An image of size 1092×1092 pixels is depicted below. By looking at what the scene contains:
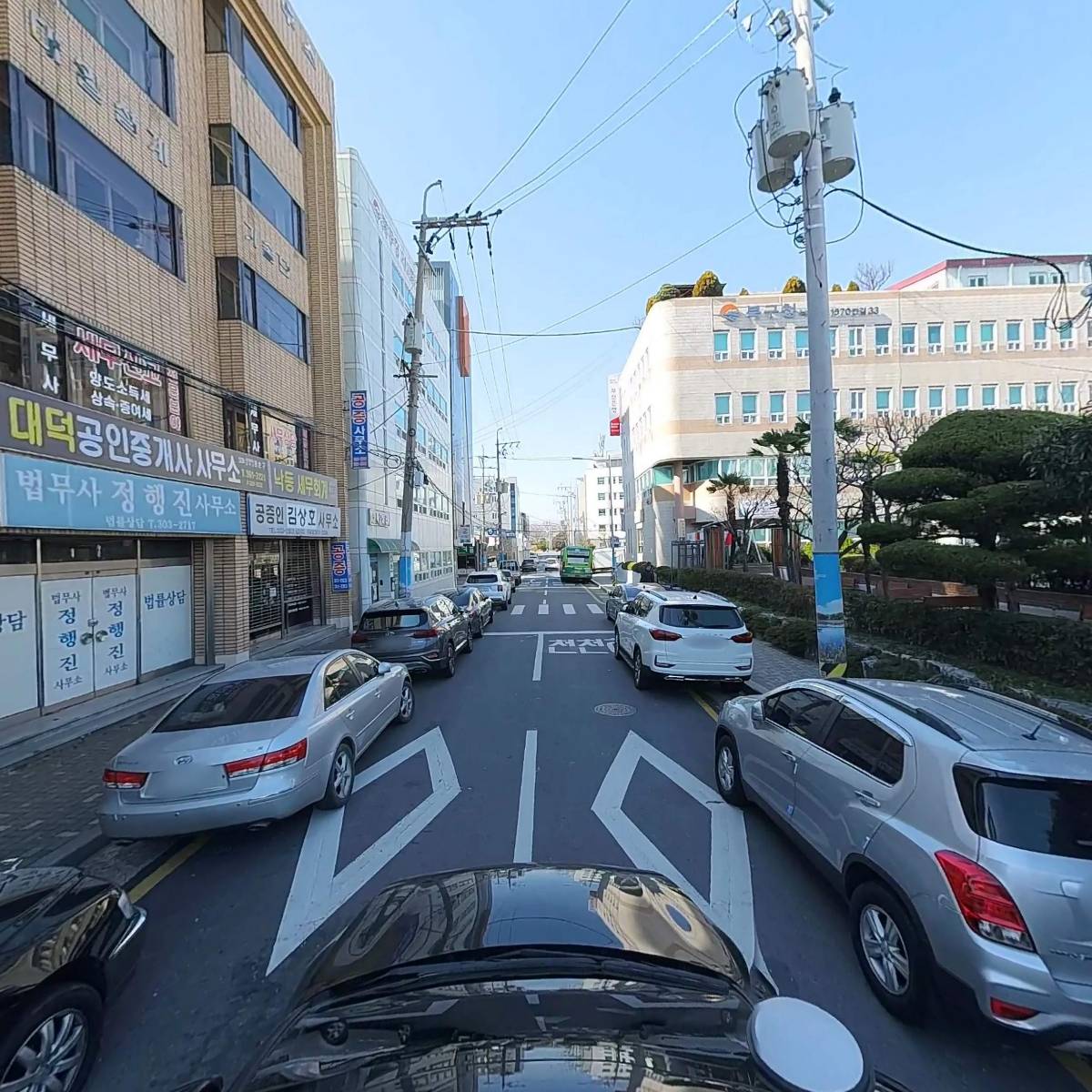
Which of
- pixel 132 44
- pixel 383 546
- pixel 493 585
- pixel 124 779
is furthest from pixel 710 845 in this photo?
pixel 493 585

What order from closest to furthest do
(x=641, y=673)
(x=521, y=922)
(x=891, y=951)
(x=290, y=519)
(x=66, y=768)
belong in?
(x=521, y=922) → (x=891, y=951) → (x=66, y=768) → (x=641, y=673) → (x=290, y=519)

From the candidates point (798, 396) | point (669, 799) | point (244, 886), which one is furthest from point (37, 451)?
point (798, 396)

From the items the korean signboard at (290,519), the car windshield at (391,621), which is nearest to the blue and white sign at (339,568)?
the korean signboard at (290,519)

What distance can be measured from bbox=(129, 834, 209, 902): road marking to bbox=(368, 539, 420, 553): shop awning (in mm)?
15981

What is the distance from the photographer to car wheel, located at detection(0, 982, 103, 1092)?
2164 mm

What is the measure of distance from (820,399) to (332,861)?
23.9 feet

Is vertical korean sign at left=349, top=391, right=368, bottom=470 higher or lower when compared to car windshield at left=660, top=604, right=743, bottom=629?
higher

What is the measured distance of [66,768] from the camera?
6531mm

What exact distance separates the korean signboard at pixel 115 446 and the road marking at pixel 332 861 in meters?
5.86

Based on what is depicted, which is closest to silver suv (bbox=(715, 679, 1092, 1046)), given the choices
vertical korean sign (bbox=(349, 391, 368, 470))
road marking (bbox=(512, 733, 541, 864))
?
road marking (bbox=(512, 733, 541, 864))

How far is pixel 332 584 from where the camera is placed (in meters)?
18.1

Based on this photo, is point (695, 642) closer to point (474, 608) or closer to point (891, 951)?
point (891, 951)

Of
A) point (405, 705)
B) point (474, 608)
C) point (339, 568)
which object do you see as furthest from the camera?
point (339, 568)

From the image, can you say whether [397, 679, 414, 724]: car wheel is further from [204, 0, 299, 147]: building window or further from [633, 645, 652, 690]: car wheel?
[204, 0, 299, 147]: building window
